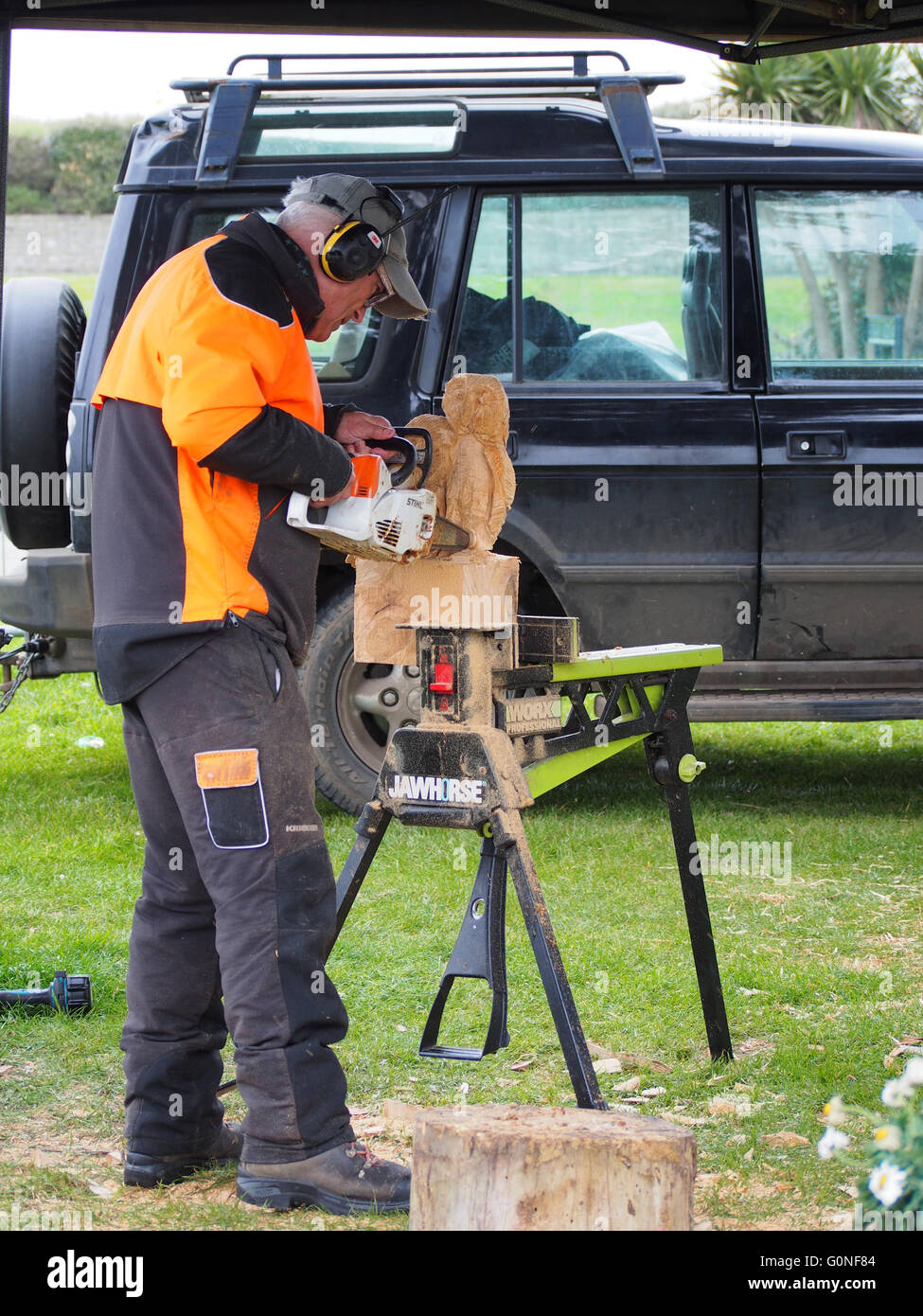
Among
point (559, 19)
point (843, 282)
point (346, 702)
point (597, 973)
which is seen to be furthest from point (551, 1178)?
point (843, 282)

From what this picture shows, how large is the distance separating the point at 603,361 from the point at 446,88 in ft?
4.17

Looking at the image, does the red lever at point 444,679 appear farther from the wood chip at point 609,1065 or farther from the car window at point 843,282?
the car window at point 843,282

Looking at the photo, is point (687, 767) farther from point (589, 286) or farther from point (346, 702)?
point (589, 286)

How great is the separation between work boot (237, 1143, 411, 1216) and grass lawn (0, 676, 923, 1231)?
3 centimetres

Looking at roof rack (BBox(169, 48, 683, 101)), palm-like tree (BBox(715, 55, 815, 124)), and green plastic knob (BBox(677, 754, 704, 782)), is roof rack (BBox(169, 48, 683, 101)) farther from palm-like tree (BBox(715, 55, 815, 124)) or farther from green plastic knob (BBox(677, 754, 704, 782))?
palm-like tree (BBox(715, 55, 815, 124))

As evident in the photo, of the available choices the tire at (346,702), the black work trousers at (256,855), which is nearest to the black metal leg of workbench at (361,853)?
the black work trousers at (256,855)

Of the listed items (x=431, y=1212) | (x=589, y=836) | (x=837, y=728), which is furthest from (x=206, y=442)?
(x=837, y=728)

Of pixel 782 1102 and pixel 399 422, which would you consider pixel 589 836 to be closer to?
pixel 399 422

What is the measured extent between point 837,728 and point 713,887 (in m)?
3.44

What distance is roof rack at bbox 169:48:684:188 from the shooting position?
568 centimetres

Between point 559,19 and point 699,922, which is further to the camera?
point 559,19

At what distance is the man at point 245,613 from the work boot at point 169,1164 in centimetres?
25

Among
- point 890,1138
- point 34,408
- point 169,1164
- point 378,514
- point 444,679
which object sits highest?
point 34,408

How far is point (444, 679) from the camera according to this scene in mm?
3211
